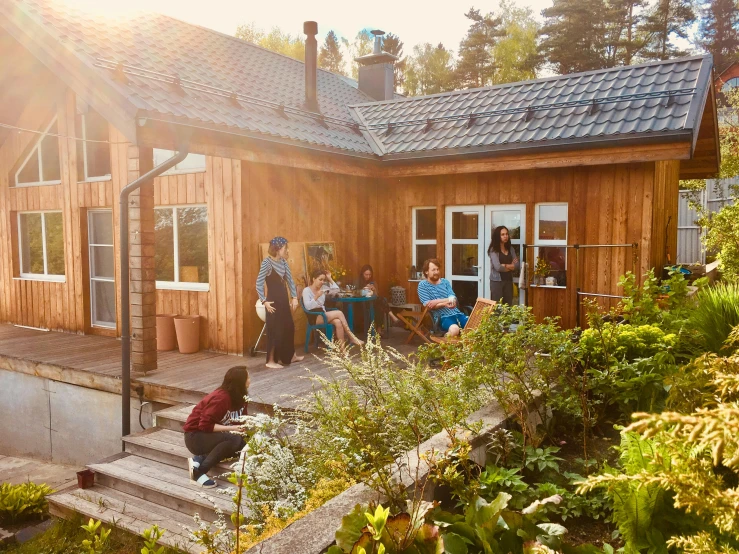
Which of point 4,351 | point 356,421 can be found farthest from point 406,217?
point 356,421

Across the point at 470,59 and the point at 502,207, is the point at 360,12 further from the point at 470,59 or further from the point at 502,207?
the point at 502,207

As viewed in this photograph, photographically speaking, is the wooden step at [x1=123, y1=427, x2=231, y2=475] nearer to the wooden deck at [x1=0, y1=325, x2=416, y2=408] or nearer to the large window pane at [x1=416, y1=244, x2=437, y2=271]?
the wooden deck at [x1=0, y1=325, x2=416, y2=408]

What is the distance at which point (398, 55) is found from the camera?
146 ft

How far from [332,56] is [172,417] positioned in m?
44.3

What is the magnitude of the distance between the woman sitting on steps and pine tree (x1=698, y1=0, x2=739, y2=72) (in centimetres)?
3897

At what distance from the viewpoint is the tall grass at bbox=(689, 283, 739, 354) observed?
4.55 m

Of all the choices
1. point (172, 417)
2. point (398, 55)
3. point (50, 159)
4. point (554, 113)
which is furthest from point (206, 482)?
point (398, 55)

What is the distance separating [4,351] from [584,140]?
9.53 m

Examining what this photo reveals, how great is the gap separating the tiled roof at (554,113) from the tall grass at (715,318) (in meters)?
3.96

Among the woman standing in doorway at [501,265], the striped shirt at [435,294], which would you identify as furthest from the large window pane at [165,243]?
the woman standing in doorway at [501,265]

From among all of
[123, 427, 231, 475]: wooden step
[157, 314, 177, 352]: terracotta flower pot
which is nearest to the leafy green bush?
[123, 427, 231, 475]: wooden step

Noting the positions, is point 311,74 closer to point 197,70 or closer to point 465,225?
point 197,70

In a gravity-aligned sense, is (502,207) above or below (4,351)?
above

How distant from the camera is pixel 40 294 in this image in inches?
483
